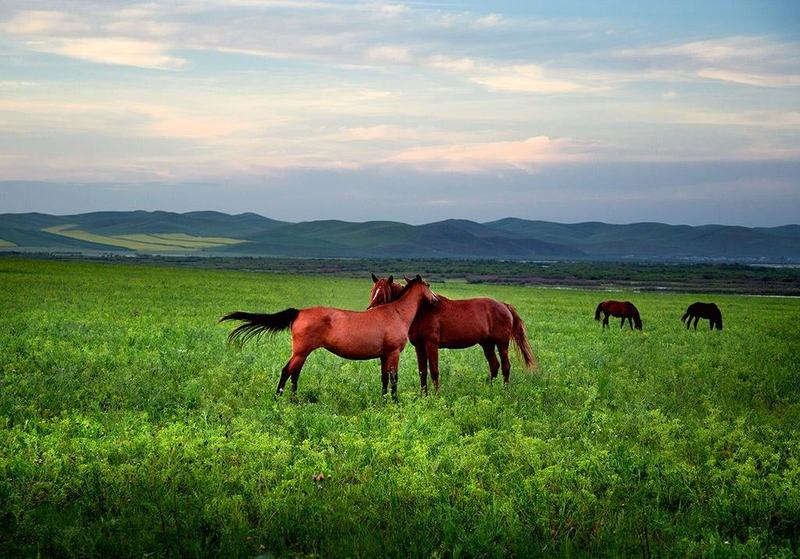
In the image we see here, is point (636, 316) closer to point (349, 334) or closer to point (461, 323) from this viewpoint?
point (461, 323)

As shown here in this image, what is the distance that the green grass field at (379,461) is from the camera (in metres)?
7.43

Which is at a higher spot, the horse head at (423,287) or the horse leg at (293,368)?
the horse head at (423,287)

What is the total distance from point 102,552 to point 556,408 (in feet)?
27.1

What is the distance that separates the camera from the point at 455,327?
50.0 ft

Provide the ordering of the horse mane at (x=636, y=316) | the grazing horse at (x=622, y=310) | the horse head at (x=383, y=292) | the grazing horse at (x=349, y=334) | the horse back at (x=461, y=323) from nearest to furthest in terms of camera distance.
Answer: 1. the grazing horse at (x=349, y=334)
2. the horse head at (x=383, y=292)
3. the horse back at (x=461, y=323)
4. the horse mane at (x=636, y=316)
5. the grazing horse at (x=622, y=310)

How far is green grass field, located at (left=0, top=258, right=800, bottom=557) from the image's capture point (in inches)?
292

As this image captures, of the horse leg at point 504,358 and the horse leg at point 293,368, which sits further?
the horse leg at point 504,358

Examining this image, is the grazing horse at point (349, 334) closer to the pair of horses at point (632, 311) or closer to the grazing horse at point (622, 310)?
the grazing horse at point (622, 310)

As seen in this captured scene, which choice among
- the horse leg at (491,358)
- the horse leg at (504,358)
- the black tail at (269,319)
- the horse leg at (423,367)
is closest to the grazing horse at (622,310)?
the horse leg at (491,358)

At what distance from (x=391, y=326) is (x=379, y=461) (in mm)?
4038

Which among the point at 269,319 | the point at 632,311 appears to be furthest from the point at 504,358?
the point at 632,311

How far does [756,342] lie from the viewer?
2761 cm

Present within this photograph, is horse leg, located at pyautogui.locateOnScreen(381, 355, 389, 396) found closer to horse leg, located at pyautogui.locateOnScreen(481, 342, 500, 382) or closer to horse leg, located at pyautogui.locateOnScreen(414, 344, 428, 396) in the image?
horse leg, located at pyautogui.locateOnScreen(414, 344, 428, 396)

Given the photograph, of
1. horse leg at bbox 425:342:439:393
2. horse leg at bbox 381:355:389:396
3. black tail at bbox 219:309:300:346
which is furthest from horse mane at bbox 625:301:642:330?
black tail at bbox 219:309:300:346
